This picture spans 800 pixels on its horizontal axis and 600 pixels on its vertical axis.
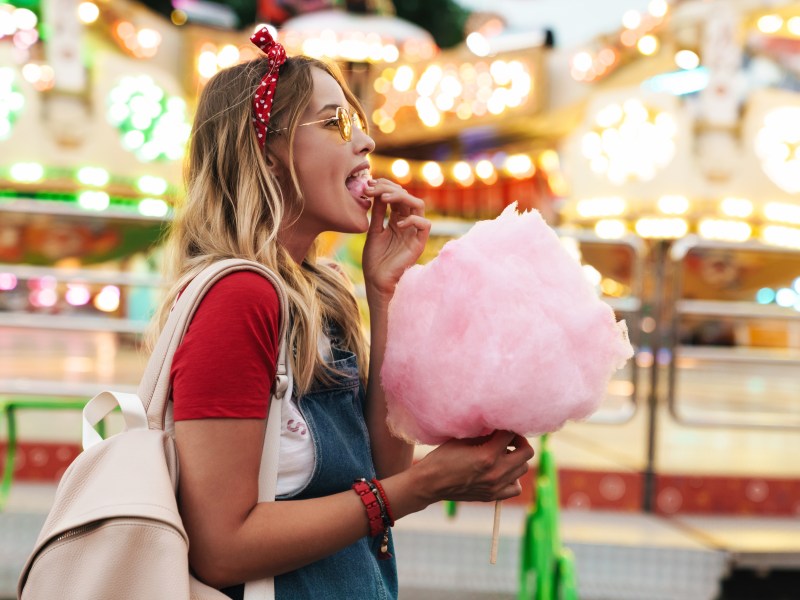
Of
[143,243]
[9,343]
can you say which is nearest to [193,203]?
[143,243]

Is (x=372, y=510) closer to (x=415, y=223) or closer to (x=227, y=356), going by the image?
(x=227, y=356)

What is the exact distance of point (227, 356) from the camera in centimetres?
101

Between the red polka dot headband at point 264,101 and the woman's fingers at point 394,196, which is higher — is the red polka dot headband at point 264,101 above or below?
above

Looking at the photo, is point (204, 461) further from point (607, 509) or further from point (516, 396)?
point (607, 509)

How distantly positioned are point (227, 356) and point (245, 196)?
30 centimetres

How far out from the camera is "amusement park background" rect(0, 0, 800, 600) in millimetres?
3113

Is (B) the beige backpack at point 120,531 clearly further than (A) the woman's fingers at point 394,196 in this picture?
No

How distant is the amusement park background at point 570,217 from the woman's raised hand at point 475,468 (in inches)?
12.1

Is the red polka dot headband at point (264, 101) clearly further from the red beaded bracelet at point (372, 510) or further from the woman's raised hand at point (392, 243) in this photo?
the red beaded bracelet at point (372, 510)

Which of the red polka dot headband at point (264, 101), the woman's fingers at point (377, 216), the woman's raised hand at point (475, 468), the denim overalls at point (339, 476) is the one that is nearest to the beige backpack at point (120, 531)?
the denim overalls at point (339, 476)

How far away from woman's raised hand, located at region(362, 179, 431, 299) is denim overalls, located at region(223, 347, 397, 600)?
19 centimetres

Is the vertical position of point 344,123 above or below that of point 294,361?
above

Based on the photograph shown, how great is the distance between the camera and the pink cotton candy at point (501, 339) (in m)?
1.12

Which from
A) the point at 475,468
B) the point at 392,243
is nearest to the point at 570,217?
the point at 392,243
